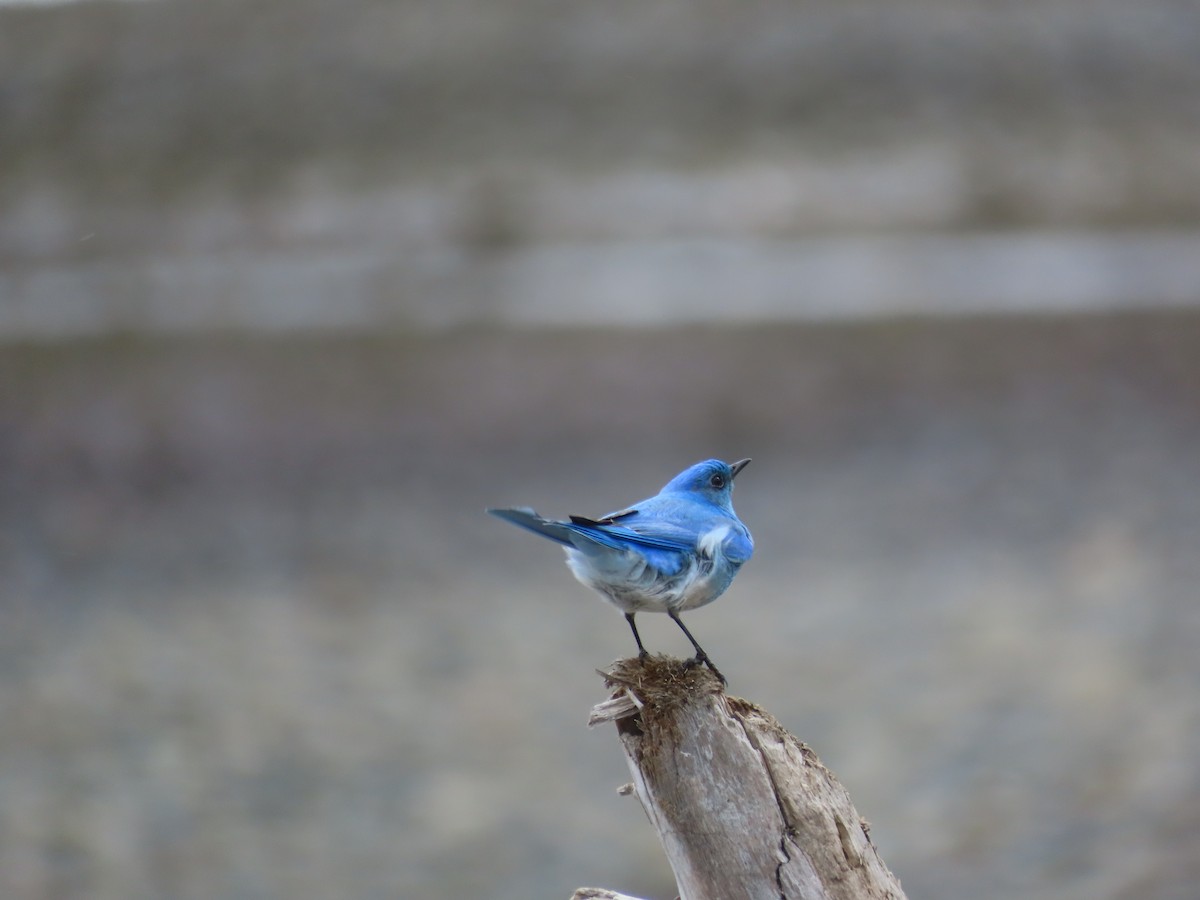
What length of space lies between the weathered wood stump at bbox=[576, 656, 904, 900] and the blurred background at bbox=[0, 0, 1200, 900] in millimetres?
3299

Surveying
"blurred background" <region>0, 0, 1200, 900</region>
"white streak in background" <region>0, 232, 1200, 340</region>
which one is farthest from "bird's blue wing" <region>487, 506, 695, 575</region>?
"white streak in background" <region>0, 232, 1200, 340</region>

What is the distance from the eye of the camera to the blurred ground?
12.6 ft

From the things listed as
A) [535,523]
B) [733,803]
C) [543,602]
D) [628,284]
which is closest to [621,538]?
[535,523]

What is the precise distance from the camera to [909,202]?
7312 millimetres

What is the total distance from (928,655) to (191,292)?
193 inches

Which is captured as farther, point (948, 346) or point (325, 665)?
point (948, 346)

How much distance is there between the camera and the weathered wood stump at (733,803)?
1.53 m

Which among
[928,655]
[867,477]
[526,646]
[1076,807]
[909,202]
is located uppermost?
[909,202]

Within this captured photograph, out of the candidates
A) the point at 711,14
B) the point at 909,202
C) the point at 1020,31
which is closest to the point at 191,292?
the point at 711,14

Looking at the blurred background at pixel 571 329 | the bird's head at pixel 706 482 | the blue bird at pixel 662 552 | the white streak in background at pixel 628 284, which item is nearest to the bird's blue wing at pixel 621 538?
the blue bird at pixel 662 552

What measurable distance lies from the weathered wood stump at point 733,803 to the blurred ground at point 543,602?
2.13 m

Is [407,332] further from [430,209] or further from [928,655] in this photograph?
[928,655]

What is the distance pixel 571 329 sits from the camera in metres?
7.10

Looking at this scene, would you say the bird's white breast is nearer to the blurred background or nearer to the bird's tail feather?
the bird's tail feather
